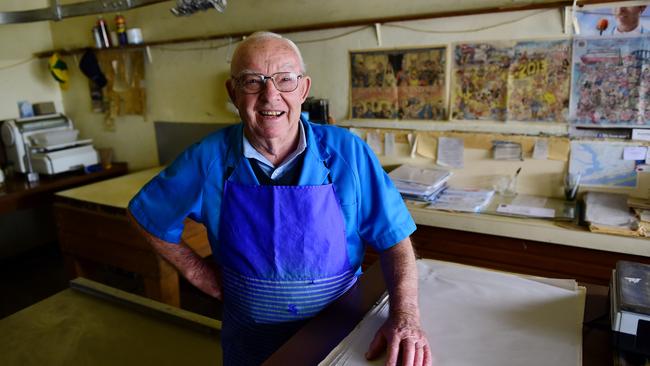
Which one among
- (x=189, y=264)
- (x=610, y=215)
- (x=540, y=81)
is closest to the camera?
(x=189, y=264)

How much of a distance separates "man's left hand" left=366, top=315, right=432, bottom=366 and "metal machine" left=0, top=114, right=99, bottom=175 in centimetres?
326

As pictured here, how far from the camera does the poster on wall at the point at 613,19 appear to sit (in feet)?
6.69

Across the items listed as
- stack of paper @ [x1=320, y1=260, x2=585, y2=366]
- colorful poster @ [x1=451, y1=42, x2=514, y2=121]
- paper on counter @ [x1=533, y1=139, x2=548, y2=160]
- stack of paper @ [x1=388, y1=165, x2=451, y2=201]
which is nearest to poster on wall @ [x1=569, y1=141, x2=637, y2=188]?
paper on counter @ [x1=533, y1=139, x2=548, y2=160]

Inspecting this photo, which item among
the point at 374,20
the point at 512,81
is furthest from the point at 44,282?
the point at 512,81

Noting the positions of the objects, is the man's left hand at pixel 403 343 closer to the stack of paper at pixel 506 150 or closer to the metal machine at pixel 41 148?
the stack of paper at pixel 506 150

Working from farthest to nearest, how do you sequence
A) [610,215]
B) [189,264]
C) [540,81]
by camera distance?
[540,81], [610,215], [189,264]

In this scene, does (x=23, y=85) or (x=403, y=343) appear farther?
(x=23, y=85)

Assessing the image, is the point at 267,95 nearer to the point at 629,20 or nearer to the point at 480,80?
the point at 480,80

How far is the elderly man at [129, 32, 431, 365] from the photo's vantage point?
1153mm

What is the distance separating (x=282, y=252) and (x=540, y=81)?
68.4 inches

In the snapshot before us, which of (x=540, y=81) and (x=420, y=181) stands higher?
(x=540, y=81)

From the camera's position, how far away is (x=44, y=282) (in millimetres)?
3516

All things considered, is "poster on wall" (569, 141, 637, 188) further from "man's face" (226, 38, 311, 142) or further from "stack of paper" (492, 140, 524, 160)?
"man's face" (226, 38, 311, 142)

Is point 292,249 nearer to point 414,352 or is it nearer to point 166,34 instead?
point 414,352
